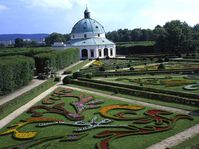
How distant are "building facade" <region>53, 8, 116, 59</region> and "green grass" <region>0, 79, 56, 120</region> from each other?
53453 millimetres

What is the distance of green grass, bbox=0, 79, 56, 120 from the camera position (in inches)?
1017

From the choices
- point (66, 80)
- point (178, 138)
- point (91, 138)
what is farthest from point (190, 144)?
point (66, 80)

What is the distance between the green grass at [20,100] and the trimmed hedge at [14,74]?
2.41 meters

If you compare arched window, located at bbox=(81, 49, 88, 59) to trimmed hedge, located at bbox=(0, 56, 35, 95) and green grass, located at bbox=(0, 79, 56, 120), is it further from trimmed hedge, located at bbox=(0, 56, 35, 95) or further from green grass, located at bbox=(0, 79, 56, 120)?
green grass, located at bbox=(0, 79, 56, 120)

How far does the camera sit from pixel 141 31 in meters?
152

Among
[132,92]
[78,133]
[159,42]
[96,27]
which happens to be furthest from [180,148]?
[96,27]

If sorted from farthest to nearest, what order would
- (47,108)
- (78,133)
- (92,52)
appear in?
(92,52) → (47,108) → (78,133)

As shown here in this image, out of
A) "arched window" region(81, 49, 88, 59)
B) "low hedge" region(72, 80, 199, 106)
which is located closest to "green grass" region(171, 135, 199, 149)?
"low hedge" region(72, 80, 199, 106)

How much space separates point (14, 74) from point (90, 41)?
60.6 m

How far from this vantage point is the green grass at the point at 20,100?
84.8ft

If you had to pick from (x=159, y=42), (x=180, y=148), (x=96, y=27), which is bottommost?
(x=180, y=148)

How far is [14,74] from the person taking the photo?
115 ft

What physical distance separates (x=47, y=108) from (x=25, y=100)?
5776mm

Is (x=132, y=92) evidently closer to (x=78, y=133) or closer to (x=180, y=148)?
(x=78, y=133)
